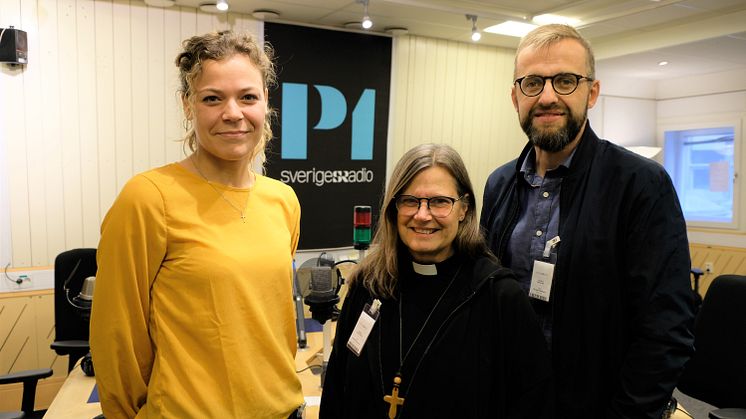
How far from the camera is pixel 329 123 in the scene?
4574 mm

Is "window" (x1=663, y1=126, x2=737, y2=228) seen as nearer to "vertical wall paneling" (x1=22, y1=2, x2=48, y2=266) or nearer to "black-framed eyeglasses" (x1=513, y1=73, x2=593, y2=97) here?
"black-framed eyeglasses" (x1=513, y1=73, x2=593, y2=97)

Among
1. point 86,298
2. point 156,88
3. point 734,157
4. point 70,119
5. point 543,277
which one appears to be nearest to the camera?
point 543,277

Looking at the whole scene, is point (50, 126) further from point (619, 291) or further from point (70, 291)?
point (619, 291)

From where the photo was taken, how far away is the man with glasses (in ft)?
4.30

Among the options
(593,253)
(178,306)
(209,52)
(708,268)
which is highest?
(209,52)

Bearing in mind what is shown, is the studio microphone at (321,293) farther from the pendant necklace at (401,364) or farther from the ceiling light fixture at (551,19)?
Answer: the ceiling light fixture at (551,19)

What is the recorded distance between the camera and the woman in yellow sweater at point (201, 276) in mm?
1266

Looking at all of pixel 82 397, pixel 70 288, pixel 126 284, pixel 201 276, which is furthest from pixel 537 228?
pixel 70 288

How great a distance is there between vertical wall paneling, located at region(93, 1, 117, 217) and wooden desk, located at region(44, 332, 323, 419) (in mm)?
1747

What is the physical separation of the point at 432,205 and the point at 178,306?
696mm

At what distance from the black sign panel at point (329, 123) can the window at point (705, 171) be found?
426cm

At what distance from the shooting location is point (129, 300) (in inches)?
49.8

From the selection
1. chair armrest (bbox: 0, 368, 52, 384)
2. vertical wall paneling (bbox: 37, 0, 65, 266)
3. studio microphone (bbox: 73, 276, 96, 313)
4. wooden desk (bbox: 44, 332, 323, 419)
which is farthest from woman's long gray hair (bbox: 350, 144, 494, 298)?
vertical wall paneling (bbox: 37, 0, 65, 266)

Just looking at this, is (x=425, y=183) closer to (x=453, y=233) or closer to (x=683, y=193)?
(x=453, y=233)
